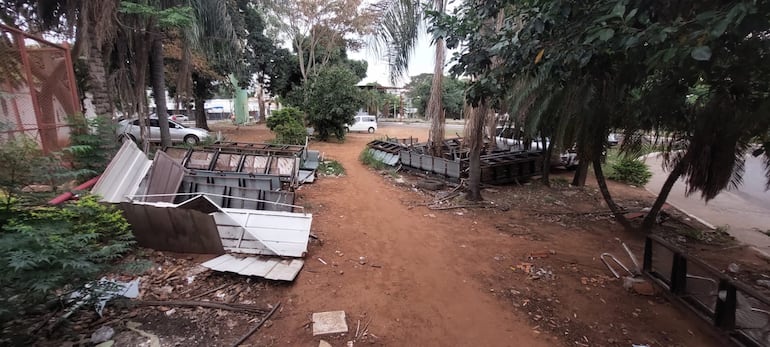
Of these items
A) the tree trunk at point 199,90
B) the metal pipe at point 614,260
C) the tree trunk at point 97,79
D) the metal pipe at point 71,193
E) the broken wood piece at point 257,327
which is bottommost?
the metal pipe at point 614,260

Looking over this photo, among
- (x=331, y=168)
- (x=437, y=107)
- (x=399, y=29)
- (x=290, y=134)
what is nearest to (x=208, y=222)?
(x=399, y=29)

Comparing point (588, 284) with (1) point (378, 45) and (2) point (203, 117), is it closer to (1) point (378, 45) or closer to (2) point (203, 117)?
(1) point (378, 45)

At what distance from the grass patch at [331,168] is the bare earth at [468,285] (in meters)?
2.98

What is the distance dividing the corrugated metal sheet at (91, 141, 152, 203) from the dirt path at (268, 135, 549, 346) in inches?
110

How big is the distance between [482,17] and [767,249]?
23.5ft

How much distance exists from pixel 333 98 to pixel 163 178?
38.4 ft

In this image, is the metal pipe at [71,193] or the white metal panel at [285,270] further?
the white metal panel at [285,270]

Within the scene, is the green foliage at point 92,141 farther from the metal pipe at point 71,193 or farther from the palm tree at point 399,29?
the palm tree at point 399,29

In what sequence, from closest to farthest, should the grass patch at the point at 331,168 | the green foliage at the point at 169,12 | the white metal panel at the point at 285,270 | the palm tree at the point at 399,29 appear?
the white metal panel at the point at 285,270 → the palm tree at the point at 399,29 → the green foliage at the point at 169,12 → the grass patch at the point at 331,168

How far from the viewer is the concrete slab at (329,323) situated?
308 centimetres

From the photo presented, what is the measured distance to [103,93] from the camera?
734 centimetres

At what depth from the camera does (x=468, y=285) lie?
13.3ft

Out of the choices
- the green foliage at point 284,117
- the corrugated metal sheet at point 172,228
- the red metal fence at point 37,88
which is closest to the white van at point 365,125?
the green foliage at point 284,117

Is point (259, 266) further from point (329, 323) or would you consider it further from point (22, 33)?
point (22, 33)
